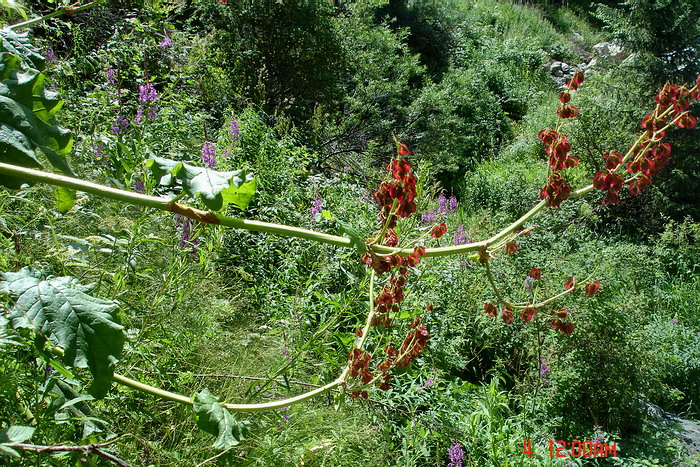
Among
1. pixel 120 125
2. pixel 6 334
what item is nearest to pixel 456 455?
pixel 6 334

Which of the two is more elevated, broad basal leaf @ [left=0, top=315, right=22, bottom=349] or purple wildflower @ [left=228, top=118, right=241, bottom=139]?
broad basal leaf @ [left=0, top=315, right=22, bottom=349]

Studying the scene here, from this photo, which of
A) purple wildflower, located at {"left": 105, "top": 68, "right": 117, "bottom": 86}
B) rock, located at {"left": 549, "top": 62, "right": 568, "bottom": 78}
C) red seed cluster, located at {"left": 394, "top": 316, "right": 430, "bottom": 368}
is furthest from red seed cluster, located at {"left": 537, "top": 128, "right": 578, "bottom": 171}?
rock, located at {"left": 549, "top": 62, "right": 568, "bottom": 78}

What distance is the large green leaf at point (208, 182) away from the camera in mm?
680

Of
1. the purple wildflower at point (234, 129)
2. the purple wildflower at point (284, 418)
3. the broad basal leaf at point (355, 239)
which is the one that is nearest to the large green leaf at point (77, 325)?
the broad basal leaf at point (355, 239)

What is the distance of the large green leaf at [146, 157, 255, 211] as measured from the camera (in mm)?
Answer: 680

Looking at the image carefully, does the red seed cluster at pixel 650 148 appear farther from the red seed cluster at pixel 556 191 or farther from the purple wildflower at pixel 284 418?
the purple wildflower at pixel 284 418

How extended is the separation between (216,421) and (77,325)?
272 millimetres

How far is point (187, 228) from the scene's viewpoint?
7.64 ft

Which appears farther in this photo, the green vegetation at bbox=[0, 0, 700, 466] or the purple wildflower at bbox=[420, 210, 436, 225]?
the purple wildflower at bbox=[420, 210, 436, 225]

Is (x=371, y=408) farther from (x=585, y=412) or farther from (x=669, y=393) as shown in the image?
(x=669, y=393)

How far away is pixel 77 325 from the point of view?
71 centimetres

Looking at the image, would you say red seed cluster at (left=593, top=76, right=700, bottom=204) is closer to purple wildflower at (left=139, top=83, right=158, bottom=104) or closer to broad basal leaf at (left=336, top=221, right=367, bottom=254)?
broad basal leaf at (left=336, top=221, right=367, bottom=254)

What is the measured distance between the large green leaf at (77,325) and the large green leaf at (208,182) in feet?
0.65

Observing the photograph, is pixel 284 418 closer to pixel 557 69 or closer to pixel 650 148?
pixel 650 148
